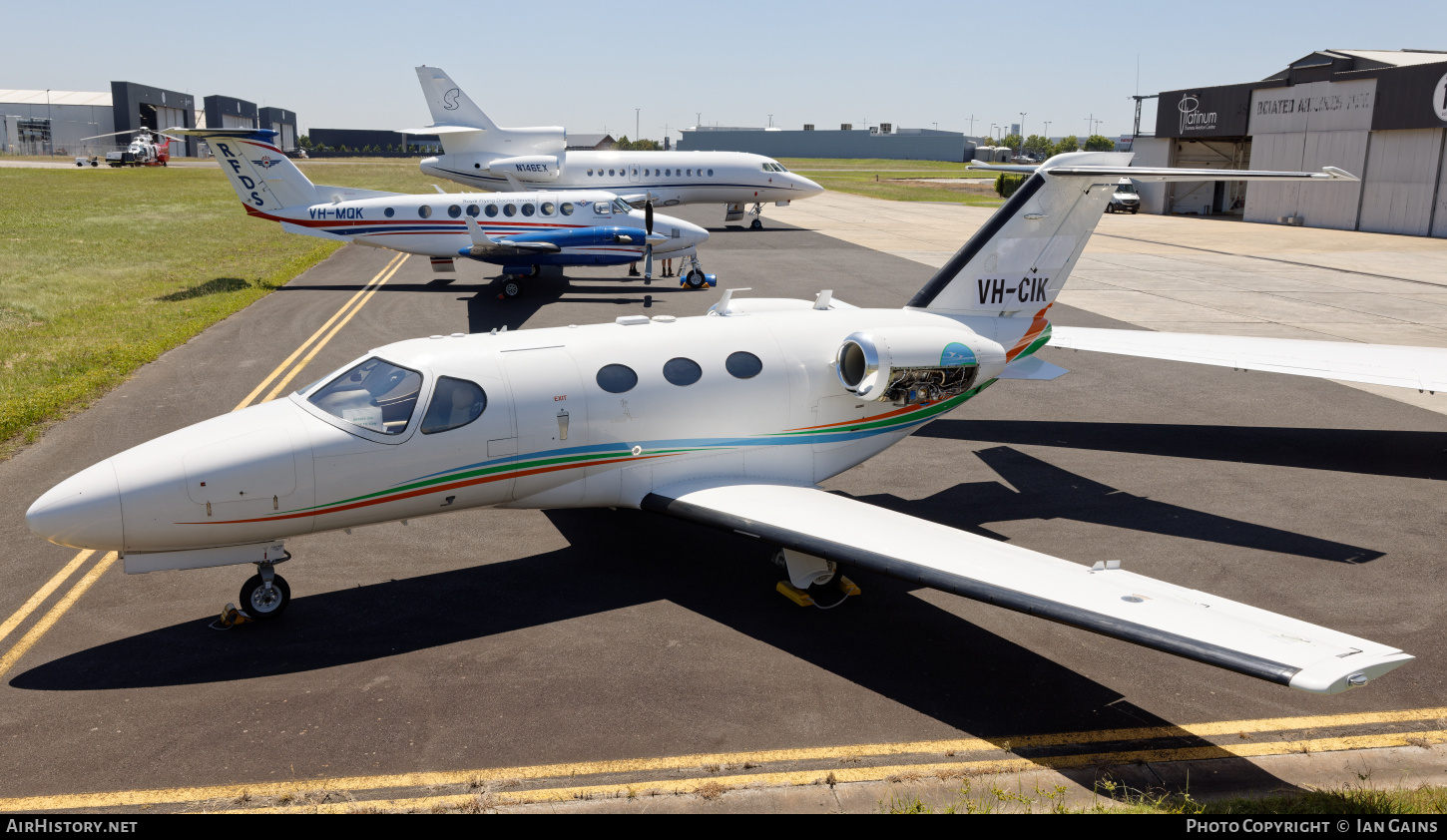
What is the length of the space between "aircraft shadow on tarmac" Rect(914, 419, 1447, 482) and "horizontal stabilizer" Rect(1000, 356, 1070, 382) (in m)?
2.04

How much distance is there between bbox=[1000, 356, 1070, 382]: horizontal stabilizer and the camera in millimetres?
13531

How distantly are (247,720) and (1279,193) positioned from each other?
209 feet

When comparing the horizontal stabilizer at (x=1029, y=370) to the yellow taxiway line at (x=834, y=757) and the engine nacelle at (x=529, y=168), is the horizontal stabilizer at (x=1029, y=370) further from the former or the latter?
the engine nacelle at (x=529, y=168)

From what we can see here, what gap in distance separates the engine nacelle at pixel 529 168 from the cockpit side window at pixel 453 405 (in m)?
35.2

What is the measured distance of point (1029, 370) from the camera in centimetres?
1366

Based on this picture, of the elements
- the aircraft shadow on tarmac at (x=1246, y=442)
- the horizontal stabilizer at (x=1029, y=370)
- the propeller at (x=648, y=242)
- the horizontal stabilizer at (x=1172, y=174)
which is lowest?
the aircraft shadow on tarmac at (x=1246, y=442)

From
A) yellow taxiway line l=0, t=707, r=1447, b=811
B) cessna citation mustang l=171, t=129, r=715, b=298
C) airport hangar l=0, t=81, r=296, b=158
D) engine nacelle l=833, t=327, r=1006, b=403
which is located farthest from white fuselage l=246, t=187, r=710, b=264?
airport hangar l=0, t=81, r=296, b=158

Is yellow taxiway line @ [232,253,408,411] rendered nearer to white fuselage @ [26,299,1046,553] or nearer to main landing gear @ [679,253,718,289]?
white fuselage @ [26,299,1046,553]

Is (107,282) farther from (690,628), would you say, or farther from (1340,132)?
(1340,132)

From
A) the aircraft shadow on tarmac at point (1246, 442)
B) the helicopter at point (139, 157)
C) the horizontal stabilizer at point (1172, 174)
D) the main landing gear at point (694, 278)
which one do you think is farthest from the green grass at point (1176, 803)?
the helicopter at point (139, 157)

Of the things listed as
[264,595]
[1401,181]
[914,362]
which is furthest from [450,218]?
[1401,181]

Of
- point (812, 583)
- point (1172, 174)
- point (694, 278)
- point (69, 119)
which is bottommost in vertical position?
point (812, 583)

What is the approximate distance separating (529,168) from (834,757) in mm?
39309

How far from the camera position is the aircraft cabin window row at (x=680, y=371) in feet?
34.4
